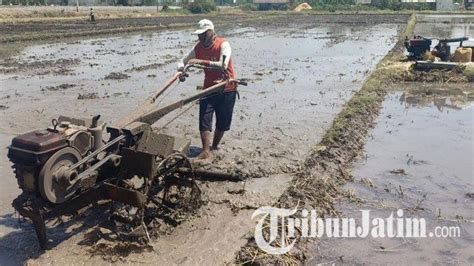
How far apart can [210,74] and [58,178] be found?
2984 mm

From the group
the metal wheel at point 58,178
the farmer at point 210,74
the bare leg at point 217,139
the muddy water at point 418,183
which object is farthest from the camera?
the bare leg at point 217,139

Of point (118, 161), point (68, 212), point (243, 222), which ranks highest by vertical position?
point (118, 161)

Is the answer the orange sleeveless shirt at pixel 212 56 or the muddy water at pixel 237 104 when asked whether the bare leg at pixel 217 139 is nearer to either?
the muddy water at pixel 237 104

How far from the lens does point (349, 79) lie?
1293 cm

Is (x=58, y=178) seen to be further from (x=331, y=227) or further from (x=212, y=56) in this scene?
(x=212, y=56)

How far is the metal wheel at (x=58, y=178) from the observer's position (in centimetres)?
354

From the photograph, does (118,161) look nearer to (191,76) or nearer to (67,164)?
(67,164)

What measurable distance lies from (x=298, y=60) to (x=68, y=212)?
47.3ft

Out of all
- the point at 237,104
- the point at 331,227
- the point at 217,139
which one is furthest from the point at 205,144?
the point at 237,104

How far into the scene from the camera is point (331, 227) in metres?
4.63

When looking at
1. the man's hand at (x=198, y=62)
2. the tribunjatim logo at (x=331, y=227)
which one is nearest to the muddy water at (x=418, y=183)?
the tribunjatim logo at (x=331, y=227)

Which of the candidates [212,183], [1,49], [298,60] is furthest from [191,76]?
[1,49]

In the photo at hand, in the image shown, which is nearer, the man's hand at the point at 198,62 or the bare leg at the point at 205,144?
the man's hand at the point at 198,62

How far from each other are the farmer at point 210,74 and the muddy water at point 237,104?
1.49 feet
